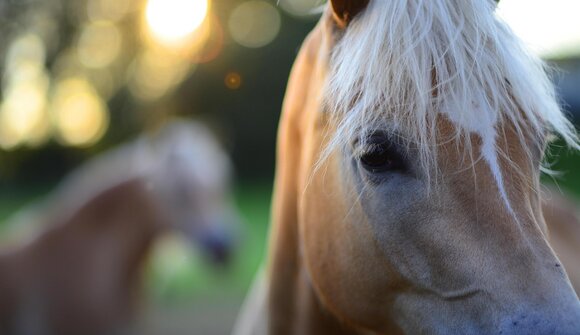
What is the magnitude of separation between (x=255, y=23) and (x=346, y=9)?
18989 millimetres

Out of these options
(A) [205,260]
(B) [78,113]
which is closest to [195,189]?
(A) [205,260]

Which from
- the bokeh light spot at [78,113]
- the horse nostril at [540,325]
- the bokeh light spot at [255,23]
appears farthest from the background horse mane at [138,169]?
the bokeh light spot at [255,23]

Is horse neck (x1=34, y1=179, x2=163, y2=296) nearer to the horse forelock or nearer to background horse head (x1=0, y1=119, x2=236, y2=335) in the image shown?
background horse head (x1=0, y1=119, x2=236, y2=335)

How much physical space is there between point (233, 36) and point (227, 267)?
40.7 ft

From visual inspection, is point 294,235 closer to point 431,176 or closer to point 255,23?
point 431,176

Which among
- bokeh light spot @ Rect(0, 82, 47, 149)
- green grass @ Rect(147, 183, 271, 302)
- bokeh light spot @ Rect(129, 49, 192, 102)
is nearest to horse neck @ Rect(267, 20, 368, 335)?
green grass @ Rect(147, 183, 271, 302)

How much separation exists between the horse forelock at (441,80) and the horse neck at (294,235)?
0.33m

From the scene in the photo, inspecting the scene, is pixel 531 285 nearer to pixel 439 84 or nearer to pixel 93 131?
pixel 439 84

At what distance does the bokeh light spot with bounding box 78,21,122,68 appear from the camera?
11.2 metres

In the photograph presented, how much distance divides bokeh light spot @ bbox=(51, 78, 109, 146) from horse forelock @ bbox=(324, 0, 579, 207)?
34.8 feet

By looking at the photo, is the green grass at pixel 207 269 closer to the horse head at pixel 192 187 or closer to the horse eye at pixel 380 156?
the horse head at pixel 192 187

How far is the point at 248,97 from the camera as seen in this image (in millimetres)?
19734

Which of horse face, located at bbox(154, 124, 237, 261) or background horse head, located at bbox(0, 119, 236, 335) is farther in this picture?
horse face, located at bbox(154, 124, 237, 261)

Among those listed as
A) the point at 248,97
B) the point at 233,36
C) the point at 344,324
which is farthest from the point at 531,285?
the point at 248,97
